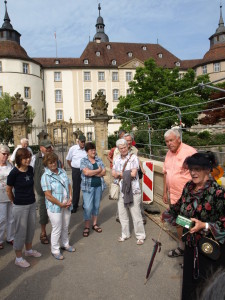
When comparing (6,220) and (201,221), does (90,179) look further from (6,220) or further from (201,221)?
(201,221)

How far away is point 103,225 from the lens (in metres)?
5.61

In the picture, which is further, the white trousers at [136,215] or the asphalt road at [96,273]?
the white trousers at [136,215]

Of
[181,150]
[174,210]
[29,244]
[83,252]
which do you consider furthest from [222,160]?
[29,244]

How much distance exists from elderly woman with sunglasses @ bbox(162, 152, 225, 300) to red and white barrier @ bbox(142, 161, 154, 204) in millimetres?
3920

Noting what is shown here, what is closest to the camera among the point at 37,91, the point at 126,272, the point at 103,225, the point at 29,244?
the point at 126,272

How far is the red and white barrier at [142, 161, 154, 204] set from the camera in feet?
21.4

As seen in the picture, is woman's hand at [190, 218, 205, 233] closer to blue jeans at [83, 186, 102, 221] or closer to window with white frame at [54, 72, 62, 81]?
blue jeans at [83, 186, 102, 221]

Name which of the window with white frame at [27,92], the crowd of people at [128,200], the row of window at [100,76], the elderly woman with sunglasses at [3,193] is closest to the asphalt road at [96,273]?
the crowd of people at [128,200]

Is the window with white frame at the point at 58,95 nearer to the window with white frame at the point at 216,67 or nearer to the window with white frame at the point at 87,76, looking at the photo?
the window with white frame at the point at 87,76

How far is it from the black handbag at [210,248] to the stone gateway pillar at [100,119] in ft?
32.0

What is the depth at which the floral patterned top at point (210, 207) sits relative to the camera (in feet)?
7.61

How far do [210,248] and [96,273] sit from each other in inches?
77.0

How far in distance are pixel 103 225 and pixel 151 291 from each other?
2.51 m

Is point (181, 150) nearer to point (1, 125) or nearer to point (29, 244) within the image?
point (29, 244)
